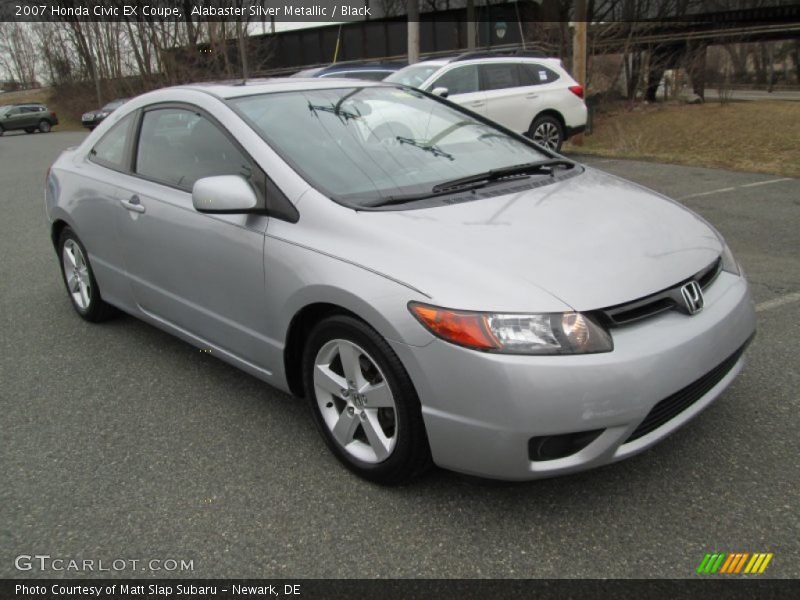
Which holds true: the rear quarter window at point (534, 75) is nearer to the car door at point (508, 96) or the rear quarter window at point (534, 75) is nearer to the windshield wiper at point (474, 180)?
the car door at point (508, 96)

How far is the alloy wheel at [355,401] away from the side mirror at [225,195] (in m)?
0.72

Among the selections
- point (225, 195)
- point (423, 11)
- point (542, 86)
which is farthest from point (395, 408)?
point (423, 11)

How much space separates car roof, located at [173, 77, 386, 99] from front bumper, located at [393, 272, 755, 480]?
185 centimetres

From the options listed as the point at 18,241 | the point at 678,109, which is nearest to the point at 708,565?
the point at 18,241

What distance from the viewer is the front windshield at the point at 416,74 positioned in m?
11.1

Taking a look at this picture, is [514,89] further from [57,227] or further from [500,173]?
[500,173]

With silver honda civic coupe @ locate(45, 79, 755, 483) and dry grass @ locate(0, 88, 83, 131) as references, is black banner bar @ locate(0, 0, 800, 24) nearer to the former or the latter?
dry grass @ locate(0, 88, 83, 131)

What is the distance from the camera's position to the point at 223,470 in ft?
9.84

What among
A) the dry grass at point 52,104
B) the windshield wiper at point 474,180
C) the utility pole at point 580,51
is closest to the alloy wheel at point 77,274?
the windshield wiper at point 474,180

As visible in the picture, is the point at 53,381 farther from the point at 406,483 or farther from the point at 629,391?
the point at 629,391

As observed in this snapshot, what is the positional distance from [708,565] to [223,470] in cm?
191

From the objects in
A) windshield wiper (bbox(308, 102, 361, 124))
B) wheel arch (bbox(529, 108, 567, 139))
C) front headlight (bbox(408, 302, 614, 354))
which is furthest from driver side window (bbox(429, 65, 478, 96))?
front headlight (bbox(408, 302, 614, 354))

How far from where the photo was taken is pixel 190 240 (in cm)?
342

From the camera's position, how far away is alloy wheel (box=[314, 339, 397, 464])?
2689 millimetres
